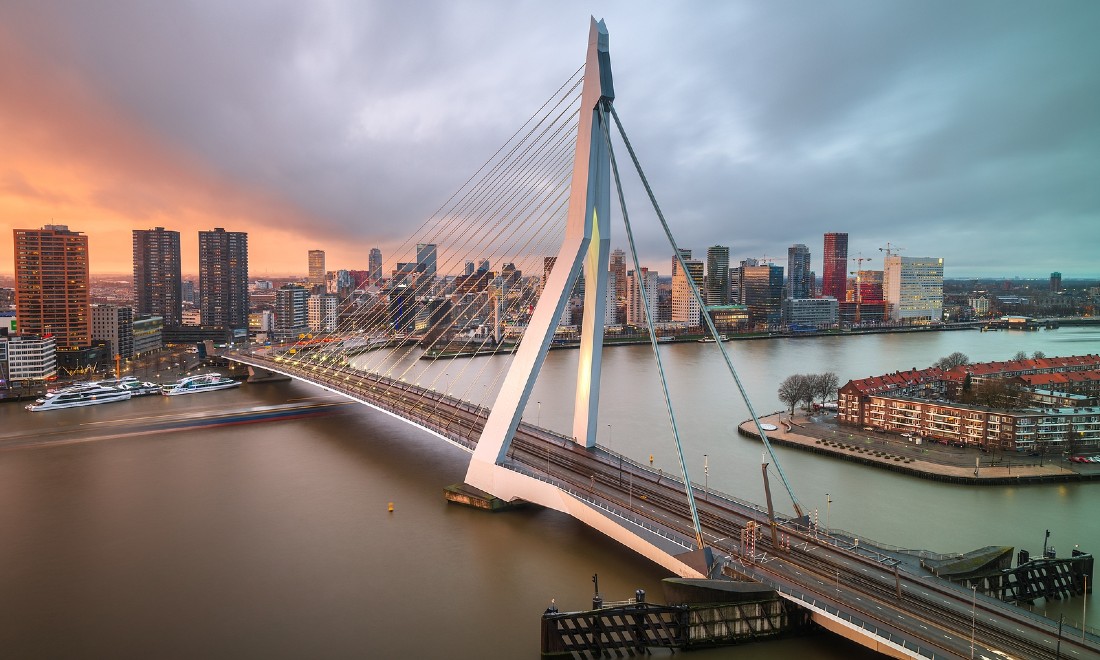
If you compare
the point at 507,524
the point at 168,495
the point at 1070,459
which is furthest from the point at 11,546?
the point at 1070,459

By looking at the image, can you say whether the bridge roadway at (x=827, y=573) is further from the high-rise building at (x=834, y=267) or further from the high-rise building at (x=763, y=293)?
the high-rise building at (x=834, y=267)

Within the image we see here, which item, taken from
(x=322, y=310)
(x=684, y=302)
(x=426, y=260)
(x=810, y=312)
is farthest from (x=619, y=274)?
(x=426, y=260)

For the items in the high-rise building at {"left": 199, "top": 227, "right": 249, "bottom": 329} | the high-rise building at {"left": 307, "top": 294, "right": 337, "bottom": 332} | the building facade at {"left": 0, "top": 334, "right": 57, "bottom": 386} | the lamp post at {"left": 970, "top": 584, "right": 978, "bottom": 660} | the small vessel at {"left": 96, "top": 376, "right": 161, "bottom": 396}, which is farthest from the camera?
the high-rise building at {"left": 307, "top": 294, "right": 337, "bottom": 332}

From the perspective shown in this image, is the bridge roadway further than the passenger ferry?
No

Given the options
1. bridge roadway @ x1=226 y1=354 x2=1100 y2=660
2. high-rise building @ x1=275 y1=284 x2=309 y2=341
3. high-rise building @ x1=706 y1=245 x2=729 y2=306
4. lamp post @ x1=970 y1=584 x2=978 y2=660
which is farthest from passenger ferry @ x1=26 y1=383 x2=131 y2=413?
high-rise building @ x1=706 y1=245 x2=729 y2=306

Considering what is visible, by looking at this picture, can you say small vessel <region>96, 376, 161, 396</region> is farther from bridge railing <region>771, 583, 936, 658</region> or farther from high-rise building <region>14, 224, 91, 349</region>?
bridge railing <region>771, 583, 936, 658</region>
